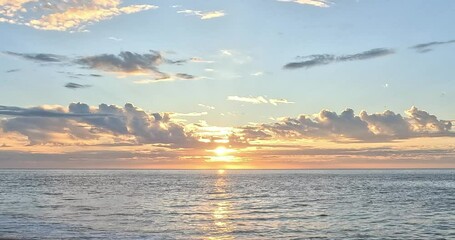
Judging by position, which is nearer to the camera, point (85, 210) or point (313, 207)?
point (85, 210)

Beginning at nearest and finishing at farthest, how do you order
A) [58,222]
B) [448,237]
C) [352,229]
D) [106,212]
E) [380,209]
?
[448,237] < [352,229] < [58,222] < [106,212] < [380,209]

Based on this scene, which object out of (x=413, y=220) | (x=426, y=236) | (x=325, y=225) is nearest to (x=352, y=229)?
(x=325, y=225)

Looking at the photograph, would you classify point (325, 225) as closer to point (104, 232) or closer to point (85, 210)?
point (104, 232)

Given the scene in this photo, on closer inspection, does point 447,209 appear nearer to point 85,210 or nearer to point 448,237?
point 448,237

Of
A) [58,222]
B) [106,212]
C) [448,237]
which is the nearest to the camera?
[448,237]

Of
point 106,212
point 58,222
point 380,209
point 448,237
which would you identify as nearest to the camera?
point 448,237

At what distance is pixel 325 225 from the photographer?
49844 mm

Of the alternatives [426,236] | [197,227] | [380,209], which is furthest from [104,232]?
[380,209]

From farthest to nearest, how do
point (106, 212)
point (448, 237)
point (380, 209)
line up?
1. point (380, 209)
2. point (106, 212)
3. point (448, 237)

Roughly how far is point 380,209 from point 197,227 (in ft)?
101

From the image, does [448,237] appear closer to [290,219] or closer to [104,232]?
[290,219]

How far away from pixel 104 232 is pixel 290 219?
20526mm

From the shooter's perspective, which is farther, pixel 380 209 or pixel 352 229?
pixel 380 209

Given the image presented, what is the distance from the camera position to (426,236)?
4306 centimetres
